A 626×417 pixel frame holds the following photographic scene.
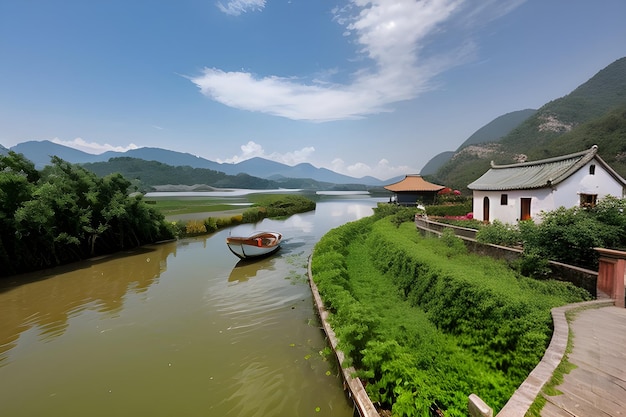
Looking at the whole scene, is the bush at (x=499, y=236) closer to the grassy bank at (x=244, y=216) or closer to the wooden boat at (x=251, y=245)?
the wooden boat at (x=251, y=245)

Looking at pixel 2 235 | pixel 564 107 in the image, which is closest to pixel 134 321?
pixel 2 235

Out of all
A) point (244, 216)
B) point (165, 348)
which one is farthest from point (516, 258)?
point (244, 216)

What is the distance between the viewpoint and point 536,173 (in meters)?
16.3

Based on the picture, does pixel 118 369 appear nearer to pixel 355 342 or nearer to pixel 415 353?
pixel 355 342

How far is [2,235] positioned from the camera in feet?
44.4

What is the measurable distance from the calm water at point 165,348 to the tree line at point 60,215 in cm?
198

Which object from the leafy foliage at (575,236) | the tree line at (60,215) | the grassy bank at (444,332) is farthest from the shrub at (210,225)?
the leafy foliage at (575,236)

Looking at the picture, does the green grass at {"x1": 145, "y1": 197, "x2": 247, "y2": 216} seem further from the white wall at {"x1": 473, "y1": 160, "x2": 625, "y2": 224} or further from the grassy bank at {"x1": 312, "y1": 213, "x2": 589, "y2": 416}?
the white wall at {"x1": 473, "y1": 160, "x2": 625, "y2": 224}

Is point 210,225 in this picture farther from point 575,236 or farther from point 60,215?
point 575,236

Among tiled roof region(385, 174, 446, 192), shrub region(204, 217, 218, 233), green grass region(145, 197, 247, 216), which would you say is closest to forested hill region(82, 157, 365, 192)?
green grass region(145, 197, 247, 216)

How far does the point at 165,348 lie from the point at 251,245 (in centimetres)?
858

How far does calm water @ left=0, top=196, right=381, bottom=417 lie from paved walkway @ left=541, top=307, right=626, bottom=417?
341 cm

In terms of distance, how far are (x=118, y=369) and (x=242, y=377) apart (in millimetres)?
Result: 3090

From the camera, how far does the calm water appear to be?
5.52 m
